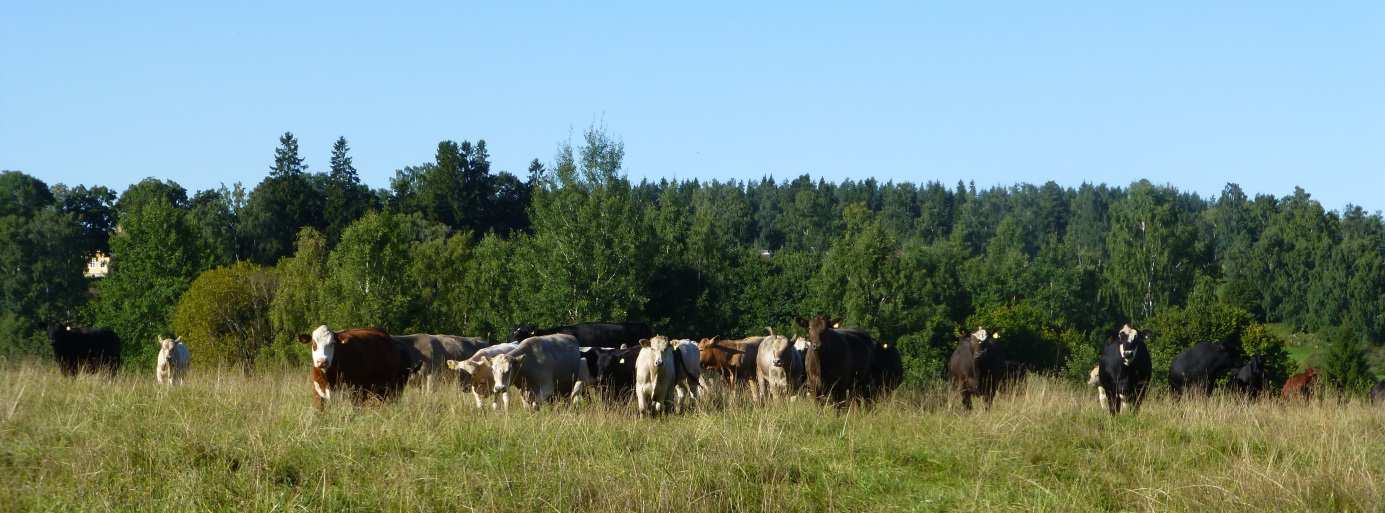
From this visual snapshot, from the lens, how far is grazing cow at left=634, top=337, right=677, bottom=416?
16719 mm

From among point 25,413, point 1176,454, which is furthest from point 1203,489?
point 25,413

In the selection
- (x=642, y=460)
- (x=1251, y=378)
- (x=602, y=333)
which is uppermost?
(x=602, y=333)

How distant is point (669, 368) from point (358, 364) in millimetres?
3811

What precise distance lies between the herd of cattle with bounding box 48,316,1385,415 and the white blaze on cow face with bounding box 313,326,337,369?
1 cm

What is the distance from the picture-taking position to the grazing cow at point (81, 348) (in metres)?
25.0

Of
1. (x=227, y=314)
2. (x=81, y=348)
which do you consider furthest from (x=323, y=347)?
(x=227, y=314)

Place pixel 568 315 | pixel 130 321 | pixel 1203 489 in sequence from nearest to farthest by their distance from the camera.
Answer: pixel 1203 489, pixel 568 315, pixel 130 321

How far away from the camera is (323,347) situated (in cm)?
1590

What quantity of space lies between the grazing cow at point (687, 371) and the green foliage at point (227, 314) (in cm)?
4644

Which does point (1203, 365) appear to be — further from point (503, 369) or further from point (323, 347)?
point (323, 347)

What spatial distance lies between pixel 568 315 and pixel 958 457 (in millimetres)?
46826

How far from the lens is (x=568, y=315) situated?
59031 millimetres

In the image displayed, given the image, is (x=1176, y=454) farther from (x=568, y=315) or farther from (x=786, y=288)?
(x=786, y=288)

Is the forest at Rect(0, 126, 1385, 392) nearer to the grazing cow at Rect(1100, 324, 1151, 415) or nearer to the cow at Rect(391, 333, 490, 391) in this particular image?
the cow at Rect(391, 333, 490, 391)
